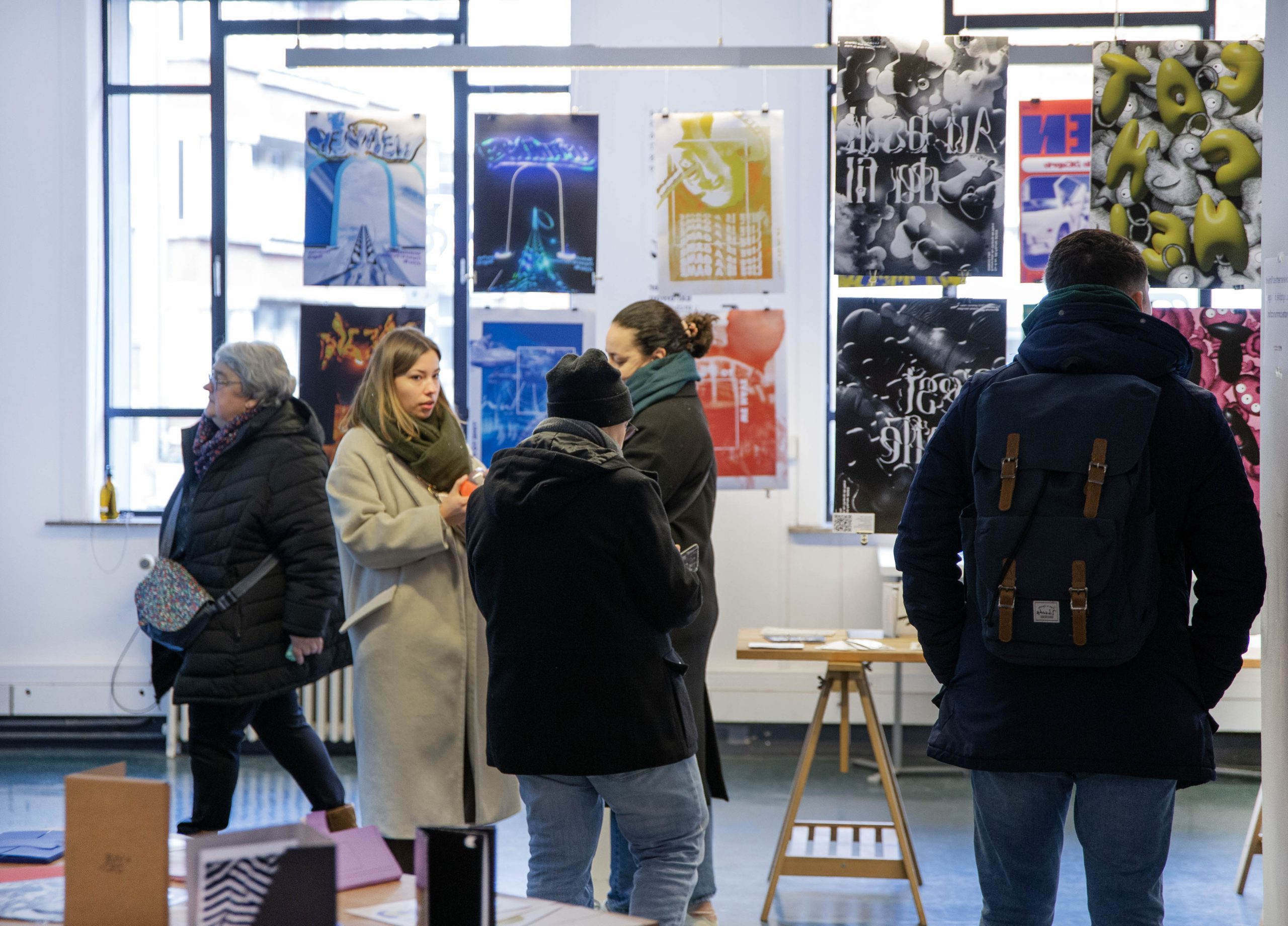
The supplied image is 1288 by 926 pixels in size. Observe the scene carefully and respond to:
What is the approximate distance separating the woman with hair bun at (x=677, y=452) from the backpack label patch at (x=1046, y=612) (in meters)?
1.13

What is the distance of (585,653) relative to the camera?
2.16 metres

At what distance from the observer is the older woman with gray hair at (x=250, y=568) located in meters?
3.30

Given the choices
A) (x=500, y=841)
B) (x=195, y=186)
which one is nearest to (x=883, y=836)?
(x=500, y=841)

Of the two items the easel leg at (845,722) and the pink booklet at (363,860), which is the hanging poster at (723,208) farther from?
the pink booklet at (363,860)

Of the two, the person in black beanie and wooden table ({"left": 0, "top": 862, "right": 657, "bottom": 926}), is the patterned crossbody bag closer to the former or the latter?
the person in black beanie

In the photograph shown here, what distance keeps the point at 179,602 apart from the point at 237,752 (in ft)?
1.55

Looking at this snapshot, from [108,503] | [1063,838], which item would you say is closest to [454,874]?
[1063,838]

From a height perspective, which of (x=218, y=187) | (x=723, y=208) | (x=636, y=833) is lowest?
(x=636, y=833)

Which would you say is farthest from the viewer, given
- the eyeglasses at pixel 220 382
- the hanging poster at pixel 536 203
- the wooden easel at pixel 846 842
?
the hanging poster at pixel 536 203

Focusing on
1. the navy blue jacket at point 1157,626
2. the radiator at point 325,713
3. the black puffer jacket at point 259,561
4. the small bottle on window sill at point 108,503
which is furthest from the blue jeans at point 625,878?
the small bottle on window sill at point 108,503

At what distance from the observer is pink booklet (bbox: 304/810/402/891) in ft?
5.24

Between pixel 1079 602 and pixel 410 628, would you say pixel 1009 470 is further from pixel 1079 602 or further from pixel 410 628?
pixel 410 628

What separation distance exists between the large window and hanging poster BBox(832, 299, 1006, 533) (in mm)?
2106

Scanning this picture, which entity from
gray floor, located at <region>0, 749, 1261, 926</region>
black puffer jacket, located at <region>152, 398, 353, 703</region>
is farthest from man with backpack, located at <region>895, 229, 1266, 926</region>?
black puffer jacket, located at <region>152, 398, 353, 703</region>
